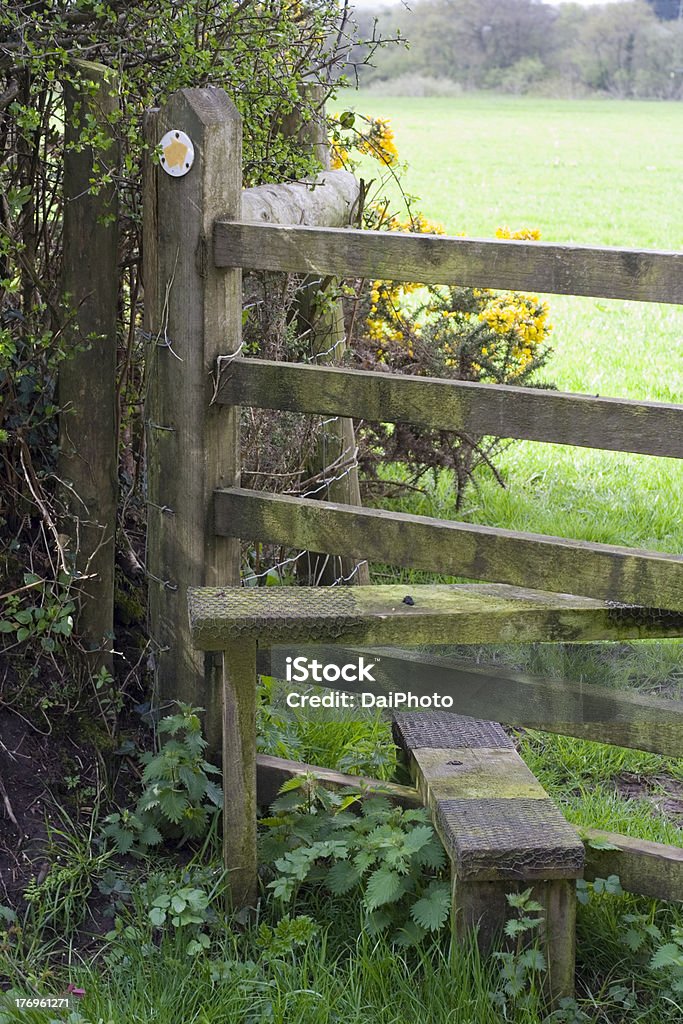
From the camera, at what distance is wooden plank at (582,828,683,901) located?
2639 mm

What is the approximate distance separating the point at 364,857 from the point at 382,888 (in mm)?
102

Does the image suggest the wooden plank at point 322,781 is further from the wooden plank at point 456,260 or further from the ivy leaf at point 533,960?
the wooden plank at point 456,260

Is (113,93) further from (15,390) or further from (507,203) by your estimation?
(507,203)

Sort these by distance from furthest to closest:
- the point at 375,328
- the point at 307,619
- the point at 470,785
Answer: the point at 375,328, the point at 470,785, the point at 307,619

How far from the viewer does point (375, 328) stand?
5.42 meters

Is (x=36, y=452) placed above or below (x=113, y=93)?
below

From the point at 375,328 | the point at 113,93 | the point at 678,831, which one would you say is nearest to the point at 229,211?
the point at 113,93

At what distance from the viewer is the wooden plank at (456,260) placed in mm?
2486

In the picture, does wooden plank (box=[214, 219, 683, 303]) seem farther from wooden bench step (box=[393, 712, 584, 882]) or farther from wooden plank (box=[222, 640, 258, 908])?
wooden bench step (box=[393, 712, 584, 882])

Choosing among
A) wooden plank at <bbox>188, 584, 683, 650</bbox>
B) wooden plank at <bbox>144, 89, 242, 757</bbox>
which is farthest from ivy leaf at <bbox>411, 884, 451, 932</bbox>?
wooden plank at <bbox>144, 89, 242, 757</bbox>

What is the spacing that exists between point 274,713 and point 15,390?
3.91ft

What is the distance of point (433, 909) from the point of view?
2.56 metres

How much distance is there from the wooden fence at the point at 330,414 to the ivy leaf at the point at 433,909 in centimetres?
45

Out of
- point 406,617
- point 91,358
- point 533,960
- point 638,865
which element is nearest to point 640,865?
point 638,865
